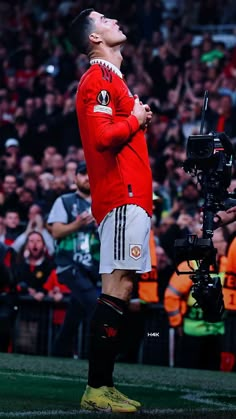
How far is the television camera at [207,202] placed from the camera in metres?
6.96

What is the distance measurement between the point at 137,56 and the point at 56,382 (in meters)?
13.3

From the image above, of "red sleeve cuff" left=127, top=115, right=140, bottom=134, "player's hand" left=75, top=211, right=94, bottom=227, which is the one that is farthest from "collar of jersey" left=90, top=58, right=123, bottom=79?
"player's hand" left=75, top=211, right=94, bottom=227

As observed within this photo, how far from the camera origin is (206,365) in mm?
11781

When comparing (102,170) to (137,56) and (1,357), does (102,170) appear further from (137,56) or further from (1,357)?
(137,56)

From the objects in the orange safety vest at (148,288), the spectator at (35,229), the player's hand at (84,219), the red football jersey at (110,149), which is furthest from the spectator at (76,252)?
the red football jersey at (110,149)

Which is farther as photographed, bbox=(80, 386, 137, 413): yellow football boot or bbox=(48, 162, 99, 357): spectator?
bbox=(48, 162, 99, 357): spectator

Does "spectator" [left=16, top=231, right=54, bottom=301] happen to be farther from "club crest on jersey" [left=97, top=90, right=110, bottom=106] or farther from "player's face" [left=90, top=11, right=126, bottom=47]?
"club crest on jersey" [left=97, top=90, right=110, bottom=106]

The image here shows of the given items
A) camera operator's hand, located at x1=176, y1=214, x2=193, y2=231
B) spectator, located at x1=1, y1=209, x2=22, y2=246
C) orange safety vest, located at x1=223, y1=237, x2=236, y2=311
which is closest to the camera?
orange safety vest, located at x1=223, y1=237, x2=236, y2=311

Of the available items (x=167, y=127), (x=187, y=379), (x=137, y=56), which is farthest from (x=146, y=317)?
(x=137, y=56)

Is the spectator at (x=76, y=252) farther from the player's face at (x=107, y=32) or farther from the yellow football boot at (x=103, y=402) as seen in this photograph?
the yellow football boot at (x=103, y=402)

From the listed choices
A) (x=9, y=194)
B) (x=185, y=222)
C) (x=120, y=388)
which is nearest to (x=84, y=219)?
(x=120, y=388)

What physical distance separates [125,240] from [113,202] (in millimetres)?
234

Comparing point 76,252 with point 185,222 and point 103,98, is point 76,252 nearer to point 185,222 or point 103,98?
point 185,222

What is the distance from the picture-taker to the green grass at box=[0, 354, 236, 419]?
6.77 metres
